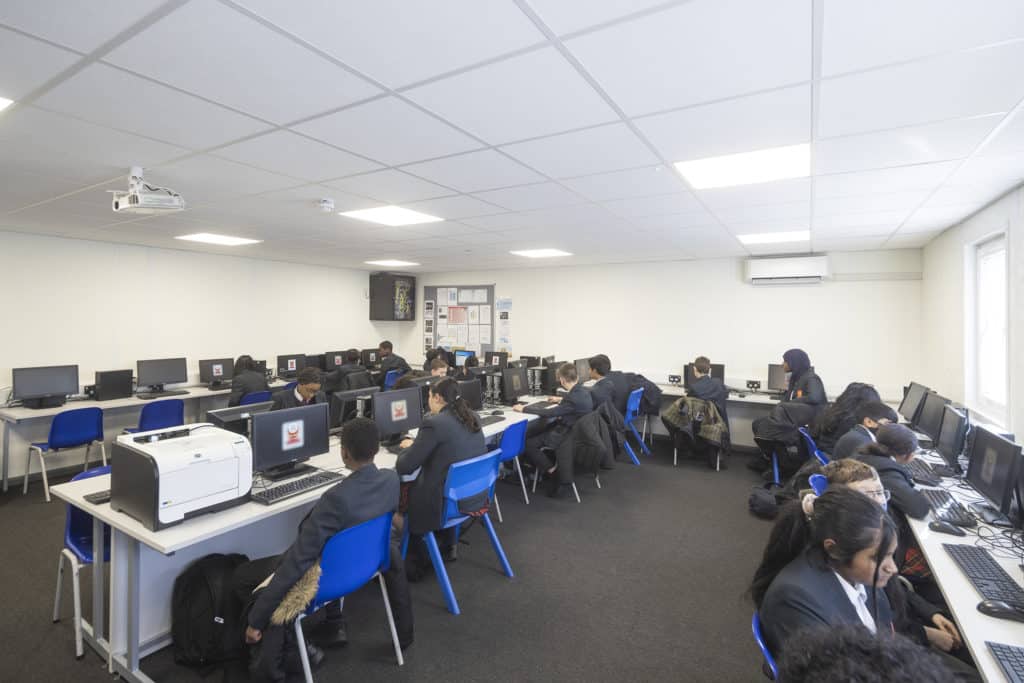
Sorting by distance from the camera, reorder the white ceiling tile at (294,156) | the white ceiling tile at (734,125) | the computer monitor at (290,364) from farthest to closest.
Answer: the computer monitor at (290,364) < the white ceiling tile at (294,156) < the white ceiling tile at (734,125)

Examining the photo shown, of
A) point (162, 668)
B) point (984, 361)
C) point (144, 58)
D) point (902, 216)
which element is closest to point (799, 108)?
point (144, 58)

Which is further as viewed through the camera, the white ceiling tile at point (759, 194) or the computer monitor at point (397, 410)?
the computer monitor at point (397, 410)

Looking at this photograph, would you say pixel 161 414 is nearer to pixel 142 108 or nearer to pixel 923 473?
pixel 142 108

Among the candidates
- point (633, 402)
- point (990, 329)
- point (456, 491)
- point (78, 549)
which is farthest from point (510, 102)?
point (633, 402)

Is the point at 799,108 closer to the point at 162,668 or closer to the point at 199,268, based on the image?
the point at 162,668

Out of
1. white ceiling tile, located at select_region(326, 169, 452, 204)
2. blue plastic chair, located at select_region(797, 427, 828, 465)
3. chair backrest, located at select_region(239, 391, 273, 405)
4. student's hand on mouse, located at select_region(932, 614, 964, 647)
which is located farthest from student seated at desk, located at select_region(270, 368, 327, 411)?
student's hand on mouse, located at select_region(932, 614, 964, 647)

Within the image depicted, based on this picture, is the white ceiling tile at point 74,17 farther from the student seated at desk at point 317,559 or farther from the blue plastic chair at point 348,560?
the blue plastic chair at point 348,560

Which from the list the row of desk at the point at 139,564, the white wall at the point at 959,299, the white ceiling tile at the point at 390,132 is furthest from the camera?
the white wall at the point at 959,299

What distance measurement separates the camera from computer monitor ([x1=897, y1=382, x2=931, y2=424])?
413 centimetres

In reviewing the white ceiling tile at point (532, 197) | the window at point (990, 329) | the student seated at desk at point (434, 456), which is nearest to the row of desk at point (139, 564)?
the student seated at desk at point (434, 456)

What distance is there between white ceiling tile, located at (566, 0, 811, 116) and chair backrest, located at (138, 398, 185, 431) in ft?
17.4

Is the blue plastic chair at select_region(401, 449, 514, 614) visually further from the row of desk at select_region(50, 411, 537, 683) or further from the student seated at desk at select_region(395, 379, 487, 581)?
the row of desk at select_region(50, 411, 537, 683)

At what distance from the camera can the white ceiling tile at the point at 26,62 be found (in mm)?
1507

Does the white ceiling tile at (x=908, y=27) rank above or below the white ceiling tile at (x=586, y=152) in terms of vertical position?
below
